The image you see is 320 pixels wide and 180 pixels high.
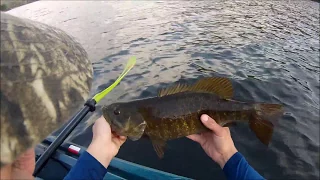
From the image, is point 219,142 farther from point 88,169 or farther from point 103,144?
point 88,169

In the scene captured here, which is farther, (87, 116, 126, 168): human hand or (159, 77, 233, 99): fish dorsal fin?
(159, 77, 233, 99): fish dorsal fin

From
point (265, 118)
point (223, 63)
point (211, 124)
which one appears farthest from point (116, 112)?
point (223, 63)

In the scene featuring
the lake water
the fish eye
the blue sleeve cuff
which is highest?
the fish eye

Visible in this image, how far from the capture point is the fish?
10.0 ft

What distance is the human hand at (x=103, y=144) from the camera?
8.63 feet

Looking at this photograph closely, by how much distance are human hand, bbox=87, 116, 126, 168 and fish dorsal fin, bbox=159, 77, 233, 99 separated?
0.76 m

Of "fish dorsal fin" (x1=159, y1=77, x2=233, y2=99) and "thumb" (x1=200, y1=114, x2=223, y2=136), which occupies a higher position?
"fish dorsal fin" (x1=159, y1=77, x2=233, y2=99)

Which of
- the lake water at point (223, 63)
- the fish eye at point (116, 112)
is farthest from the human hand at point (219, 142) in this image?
the lake water at point (223, 63)

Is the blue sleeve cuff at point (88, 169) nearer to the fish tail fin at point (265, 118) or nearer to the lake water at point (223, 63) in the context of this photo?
the fish tail fin at point (265, 118)

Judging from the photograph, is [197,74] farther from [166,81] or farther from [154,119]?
[154,119]

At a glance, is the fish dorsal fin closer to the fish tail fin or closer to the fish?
the fish

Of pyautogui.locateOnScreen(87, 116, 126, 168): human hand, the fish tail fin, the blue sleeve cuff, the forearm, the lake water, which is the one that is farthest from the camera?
the lake water

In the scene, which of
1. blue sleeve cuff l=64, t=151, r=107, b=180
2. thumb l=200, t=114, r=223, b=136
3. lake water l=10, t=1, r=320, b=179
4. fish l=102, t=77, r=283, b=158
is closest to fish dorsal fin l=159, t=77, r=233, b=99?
fish l=102, t=77, r=283, b=158

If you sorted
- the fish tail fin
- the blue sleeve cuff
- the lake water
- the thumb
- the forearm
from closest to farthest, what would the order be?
the blue sleeve cuff, the forearm, the thumb, the fish tail fin, the lake water
